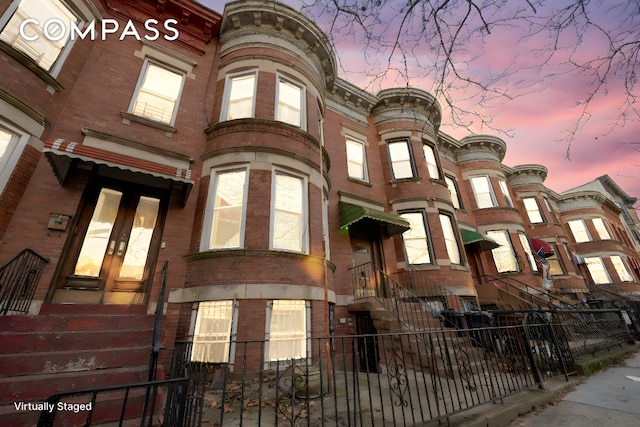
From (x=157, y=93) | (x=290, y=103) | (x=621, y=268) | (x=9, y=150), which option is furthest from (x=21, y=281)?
(x=621, y=268)

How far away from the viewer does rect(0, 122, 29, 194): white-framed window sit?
18.5 feet

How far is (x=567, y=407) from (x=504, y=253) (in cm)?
Answer: 1258

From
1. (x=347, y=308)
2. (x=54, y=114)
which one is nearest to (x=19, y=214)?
(x=54, y=114)

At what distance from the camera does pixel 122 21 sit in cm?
880

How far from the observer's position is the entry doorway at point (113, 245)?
6.23 m

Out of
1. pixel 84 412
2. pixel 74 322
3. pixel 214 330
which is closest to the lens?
pixel 84 412

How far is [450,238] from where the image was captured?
39.9ft

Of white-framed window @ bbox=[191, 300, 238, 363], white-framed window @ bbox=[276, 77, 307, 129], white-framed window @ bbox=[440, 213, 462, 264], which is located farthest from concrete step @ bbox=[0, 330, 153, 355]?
white-framed window @ bbox=[440, 213, 462, 264]

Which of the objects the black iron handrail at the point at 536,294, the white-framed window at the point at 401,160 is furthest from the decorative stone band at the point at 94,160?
the black iron handrail at the point at 536,294

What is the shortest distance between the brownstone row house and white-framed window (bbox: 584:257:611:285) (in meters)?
16.8

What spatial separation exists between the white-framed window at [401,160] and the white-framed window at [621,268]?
2160cm

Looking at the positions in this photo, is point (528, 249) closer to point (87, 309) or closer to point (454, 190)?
point (454, 190)

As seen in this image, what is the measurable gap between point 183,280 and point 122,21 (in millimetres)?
8609

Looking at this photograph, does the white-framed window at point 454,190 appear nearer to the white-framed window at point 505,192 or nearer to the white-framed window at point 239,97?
the white-framed window at point 505,192
